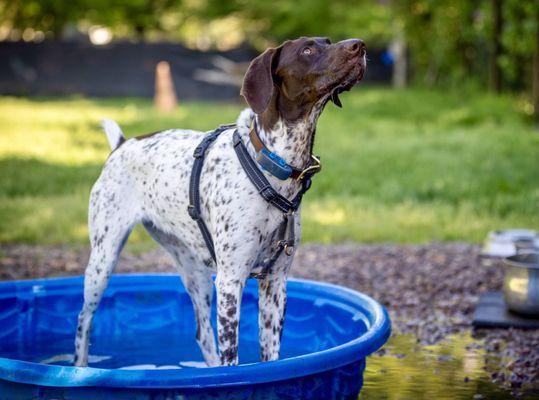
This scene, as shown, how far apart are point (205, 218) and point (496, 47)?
12058 mm

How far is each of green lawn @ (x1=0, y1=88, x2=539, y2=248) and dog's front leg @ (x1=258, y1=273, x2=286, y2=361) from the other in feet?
11.9

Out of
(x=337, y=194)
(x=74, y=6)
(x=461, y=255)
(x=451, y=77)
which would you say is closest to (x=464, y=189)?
(x=337, y=194)

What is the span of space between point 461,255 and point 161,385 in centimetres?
426

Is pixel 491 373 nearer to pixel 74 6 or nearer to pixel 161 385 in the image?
pixel 161 385

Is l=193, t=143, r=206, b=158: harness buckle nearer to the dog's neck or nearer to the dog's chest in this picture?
the dog's chest

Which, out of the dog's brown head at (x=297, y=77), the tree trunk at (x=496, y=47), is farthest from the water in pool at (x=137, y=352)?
the tree trunk at (x=496, y=47)

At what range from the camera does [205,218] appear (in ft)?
12.1

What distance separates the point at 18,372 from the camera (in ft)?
10.2

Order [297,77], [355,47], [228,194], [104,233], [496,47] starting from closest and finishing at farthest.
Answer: [355,47], [297,77], [228,194], [104,233], [496,47]

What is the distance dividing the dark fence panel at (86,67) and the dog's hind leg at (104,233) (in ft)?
68.3

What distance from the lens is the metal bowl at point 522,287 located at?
4934 millimetres

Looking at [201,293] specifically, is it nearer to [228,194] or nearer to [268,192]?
[228,194]

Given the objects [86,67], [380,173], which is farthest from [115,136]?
[86,67]

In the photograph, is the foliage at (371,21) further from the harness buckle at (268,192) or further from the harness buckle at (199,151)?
the harness buckle at (268,192)
